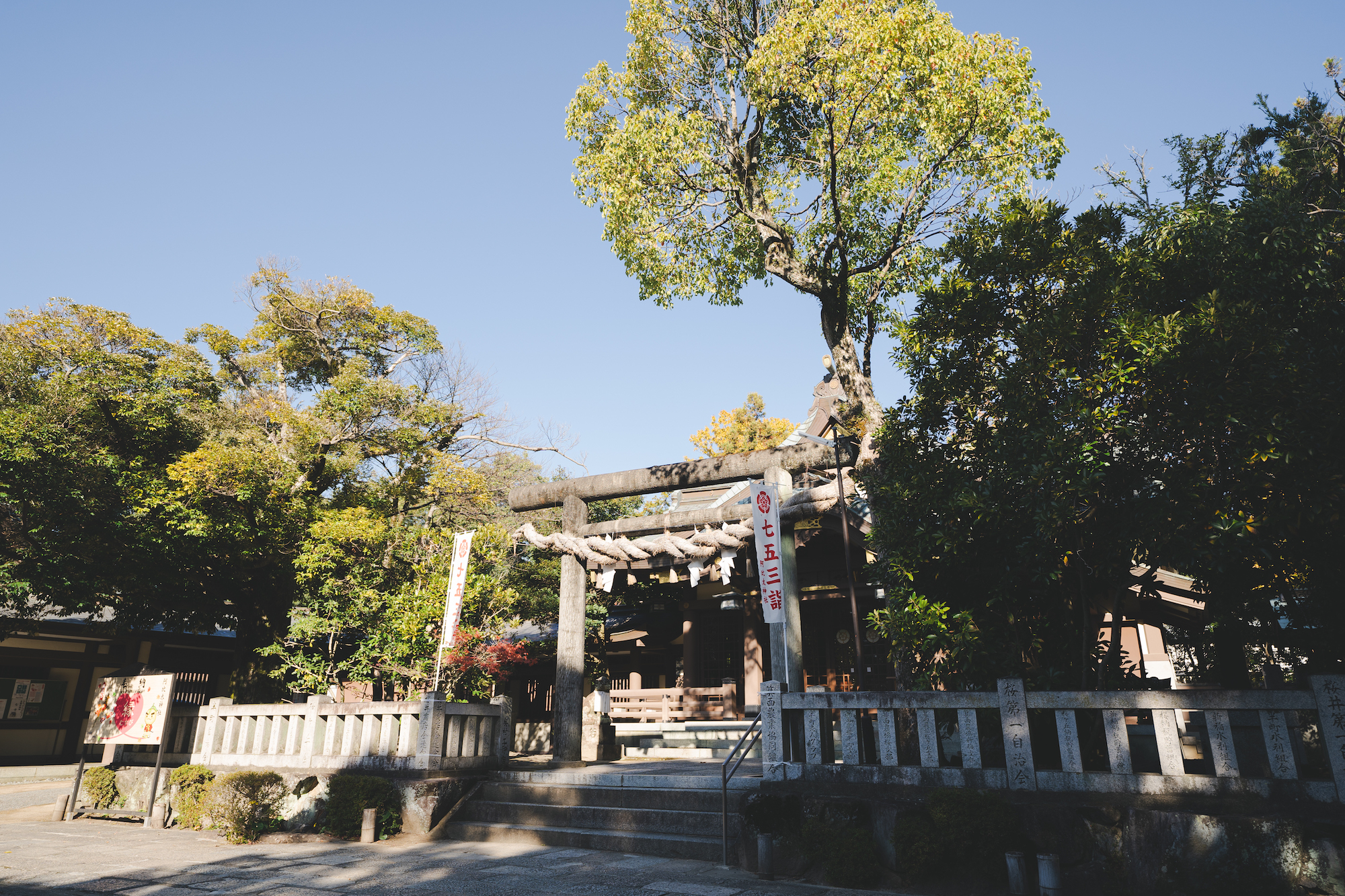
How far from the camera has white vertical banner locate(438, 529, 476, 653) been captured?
1250cm

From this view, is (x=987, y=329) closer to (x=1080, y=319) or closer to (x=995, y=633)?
(x=1080, y=319)

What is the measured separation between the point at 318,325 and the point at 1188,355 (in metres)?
19.2

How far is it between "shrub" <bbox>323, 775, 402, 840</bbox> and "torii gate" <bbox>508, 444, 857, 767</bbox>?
3108 millimetres

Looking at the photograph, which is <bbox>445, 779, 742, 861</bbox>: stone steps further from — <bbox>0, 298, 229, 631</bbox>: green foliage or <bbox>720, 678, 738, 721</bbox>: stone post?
<bbox>0, 298, 229, 631</bbox>: green foliage

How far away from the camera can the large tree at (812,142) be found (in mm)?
10000

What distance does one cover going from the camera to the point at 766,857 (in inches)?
299

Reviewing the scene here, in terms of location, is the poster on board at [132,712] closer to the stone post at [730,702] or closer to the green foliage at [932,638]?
the green foliage at [932,638]

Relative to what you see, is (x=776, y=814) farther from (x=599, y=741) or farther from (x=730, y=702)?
(x=730, y=702)

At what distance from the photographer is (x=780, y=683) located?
8898 millimetres

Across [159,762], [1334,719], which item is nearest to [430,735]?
[159,762]

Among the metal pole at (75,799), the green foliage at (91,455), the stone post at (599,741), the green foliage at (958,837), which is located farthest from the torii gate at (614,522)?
the green foliage at (91,455)

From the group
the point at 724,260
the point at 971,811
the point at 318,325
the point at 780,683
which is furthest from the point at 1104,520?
the point at 318,325

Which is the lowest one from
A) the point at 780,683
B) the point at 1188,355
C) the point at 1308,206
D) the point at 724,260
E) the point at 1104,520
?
the point at 780,683

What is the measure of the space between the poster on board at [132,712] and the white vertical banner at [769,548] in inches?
384
